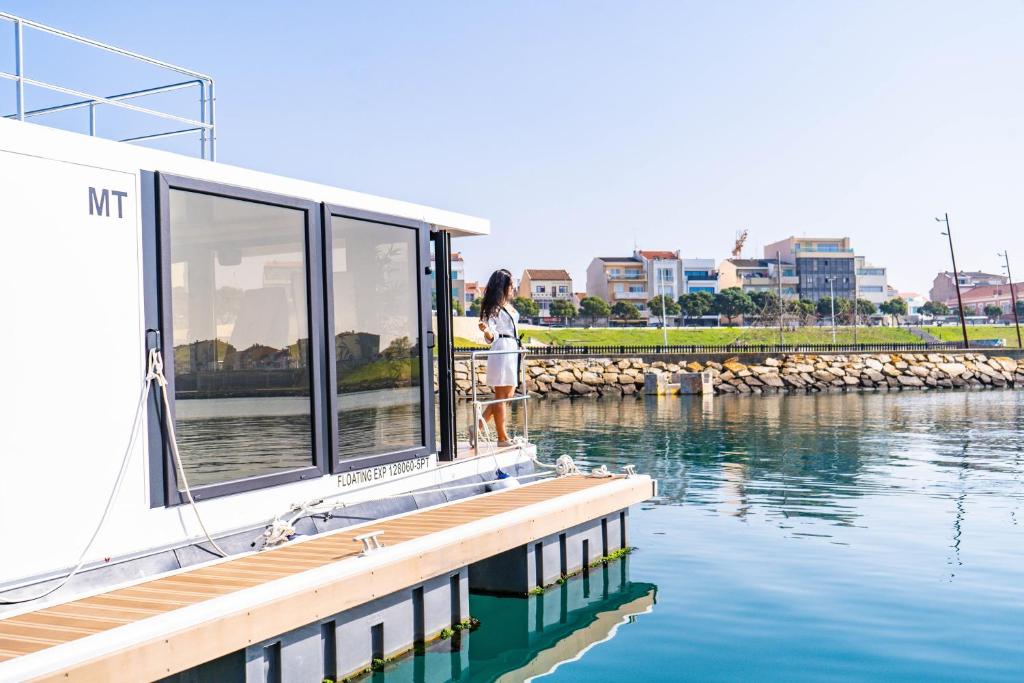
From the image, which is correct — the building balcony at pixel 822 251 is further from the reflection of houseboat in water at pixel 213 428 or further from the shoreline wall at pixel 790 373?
the reflection of houseboat in water at pixel 213 428

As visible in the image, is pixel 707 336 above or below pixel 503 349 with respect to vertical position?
above

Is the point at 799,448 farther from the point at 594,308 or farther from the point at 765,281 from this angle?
the point at 765,281

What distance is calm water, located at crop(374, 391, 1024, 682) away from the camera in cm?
666

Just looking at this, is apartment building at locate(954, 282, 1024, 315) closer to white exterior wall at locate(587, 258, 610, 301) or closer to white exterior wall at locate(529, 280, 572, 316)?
white exterior wall at locate(587, 258, 610, 301)

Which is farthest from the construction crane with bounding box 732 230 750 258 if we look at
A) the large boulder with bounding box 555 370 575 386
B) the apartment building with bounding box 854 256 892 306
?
the large boulder with bounding box 555 370 575 386

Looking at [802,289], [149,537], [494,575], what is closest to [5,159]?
[149,537]

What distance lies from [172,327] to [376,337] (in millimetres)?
1979

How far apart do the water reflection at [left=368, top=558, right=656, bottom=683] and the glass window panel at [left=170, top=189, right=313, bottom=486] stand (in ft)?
5.38

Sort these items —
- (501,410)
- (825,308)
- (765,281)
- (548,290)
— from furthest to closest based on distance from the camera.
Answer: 1. (765,281)
2. (548,290)
3. (825,308)
4. (501,410)

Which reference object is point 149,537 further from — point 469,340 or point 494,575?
point 469,340

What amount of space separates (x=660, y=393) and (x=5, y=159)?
36.9m

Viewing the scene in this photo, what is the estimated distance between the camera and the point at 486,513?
302 inches

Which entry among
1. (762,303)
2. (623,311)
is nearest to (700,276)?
(762,303)

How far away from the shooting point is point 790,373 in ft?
149
